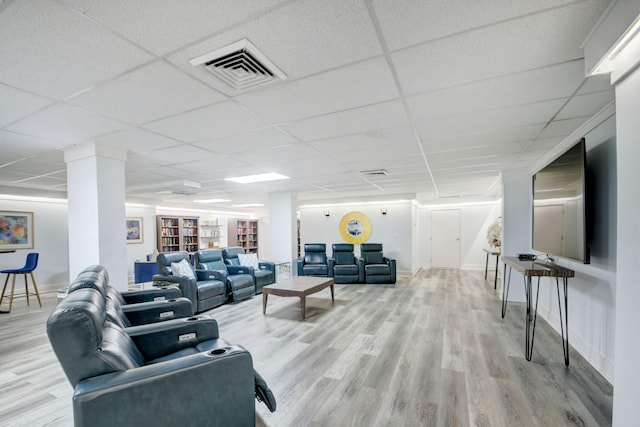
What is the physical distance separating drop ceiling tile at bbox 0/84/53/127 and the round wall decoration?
7.37m

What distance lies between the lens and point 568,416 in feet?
6.60

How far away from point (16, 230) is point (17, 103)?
598 centimetres

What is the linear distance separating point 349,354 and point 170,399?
2.04m

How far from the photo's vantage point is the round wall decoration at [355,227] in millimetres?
8648

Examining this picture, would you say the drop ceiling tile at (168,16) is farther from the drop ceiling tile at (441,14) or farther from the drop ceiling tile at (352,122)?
the drop ceiling tile at (352,122)

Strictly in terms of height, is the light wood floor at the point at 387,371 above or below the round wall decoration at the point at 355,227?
below

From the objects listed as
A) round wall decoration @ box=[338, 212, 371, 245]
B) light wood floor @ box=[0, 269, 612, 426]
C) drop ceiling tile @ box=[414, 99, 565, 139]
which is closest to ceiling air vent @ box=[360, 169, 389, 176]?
drop ceiling tile @ box=[414, 99, 565, 139]

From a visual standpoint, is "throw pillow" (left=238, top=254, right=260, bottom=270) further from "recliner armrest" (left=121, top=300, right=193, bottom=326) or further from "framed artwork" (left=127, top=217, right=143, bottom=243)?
"framed artwork" (left=127, top=217, right=143, bottom=243)

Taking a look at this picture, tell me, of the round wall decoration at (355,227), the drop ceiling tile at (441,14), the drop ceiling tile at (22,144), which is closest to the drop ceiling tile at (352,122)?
the drop ceiling tile at (441,14)

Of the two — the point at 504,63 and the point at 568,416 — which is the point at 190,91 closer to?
the point at 504,63

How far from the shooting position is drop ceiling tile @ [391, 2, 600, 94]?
1369 mm

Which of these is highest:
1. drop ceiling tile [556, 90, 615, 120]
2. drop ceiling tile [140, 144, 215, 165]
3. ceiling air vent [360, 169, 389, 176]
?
drop ceiling tile [556, 90, 615, 120]

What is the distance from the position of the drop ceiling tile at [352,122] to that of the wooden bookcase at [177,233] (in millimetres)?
7650

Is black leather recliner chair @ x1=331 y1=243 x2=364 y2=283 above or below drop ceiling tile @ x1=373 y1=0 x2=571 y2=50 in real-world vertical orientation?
below
